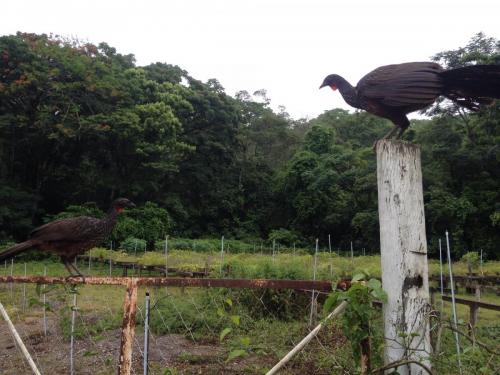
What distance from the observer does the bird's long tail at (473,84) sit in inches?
78.1

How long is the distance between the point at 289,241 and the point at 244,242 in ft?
8.78

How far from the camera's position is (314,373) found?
4727 mm

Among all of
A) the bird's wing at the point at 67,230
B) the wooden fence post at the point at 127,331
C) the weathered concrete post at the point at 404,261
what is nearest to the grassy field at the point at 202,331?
the bird's wing at the point at 67,230

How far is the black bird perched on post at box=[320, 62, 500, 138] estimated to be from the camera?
2020 mm

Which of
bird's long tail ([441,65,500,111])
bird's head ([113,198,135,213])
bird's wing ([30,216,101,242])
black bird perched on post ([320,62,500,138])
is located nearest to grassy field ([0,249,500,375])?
bird's wing ([30,216,101,242])

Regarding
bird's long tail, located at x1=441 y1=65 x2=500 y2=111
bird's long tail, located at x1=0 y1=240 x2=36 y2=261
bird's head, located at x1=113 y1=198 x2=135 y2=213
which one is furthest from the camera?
bird's head, located at x1=113 y1=198 x2=135 y2=213

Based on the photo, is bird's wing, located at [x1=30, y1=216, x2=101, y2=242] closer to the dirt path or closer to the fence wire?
the fence wire

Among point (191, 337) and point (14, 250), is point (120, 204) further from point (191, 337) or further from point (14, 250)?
point (191, 337)

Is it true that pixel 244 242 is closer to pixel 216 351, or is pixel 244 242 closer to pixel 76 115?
pixel 76 115

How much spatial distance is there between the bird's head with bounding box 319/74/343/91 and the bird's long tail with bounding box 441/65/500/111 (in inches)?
26.1

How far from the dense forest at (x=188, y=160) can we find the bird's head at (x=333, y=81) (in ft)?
55.9

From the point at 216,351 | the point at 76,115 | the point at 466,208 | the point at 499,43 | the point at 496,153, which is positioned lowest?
the point at 216,351

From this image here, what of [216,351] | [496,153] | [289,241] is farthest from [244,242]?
[216,351]

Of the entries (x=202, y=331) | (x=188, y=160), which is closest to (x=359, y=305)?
(x=202, y=331)
